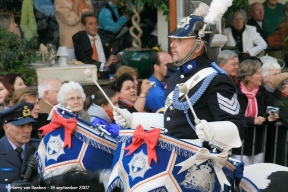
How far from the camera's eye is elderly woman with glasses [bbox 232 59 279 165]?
9.04m

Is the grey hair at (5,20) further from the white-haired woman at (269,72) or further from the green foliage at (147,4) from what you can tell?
the white-haired woman at (269,72)

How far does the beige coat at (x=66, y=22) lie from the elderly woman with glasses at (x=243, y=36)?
2347 millimetres

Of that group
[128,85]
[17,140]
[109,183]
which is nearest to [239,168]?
[109,183]

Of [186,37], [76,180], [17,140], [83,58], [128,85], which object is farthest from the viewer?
[83,58]

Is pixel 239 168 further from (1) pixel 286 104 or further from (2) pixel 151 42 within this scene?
Answer: (2) pixel 151 42

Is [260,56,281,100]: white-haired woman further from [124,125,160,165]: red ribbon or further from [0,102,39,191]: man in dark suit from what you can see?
[124,125,160,165]: red ribbon

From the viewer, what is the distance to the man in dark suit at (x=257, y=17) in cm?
1292

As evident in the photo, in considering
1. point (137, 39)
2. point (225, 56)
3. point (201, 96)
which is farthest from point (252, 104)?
point (201, 96)

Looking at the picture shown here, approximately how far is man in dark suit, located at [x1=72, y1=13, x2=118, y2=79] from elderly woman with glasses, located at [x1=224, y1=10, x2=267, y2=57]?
198cm

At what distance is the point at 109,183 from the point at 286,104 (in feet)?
14.3

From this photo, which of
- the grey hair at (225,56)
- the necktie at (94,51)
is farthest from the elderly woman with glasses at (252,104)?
the necktie at (94,51)

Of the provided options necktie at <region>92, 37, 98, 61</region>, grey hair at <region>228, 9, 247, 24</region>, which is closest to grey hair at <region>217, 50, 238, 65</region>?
necktie at <region>92, 37, 98, 61</region>

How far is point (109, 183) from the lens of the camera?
537 cm

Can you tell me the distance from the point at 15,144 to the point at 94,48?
165 inches
